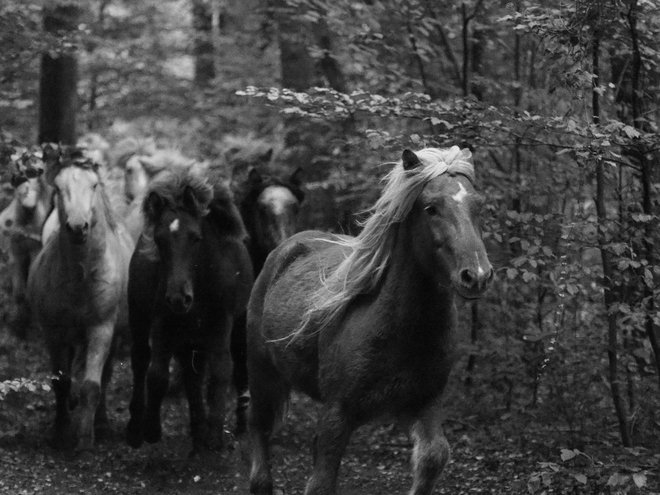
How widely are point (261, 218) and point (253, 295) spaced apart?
3.30 m

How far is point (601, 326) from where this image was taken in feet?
28.8

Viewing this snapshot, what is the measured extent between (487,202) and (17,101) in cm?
1229

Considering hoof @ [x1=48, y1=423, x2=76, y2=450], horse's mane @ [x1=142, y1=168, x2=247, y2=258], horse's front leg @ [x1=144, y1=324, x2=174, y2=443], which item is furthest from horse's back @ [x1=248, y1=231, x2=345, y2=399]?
hoof @ [x1=48, y1=423, x2=76, y2=450]

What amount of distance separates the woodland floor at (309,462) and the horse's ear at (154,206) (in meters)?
2.22

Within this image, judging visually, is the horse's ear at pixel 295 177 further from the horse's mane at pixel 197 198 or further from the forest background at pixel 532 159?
the horse's mane at pixel 197 198

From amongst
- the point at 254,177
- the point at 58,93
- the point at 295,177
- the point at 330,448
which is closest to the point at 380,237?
the point at 330,448

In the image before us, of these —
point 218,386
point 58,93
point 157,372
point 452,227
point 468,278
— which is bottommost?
point 218,386

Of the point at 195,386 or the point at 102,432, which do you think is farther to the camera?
the point at 102,432

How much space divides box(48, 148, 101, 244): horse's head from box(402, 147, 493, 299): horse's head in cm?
452

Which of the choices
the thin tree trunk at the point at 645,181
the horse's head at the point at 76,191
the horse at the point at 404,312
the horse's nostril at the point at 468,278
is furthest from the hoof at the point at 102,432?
the horse's nostril at the point at 468,278

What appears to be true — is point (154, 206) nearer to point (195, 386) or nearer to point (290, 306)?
point (195, 386)

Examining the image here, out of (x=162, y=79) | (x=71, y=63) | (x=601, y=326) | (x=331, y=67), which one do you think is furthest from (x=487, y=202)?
(x=162, y=79)

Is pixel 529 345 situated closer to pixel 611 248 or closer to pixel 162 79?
pixel 611 248

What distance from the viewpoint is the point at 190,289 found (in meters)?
8.80
